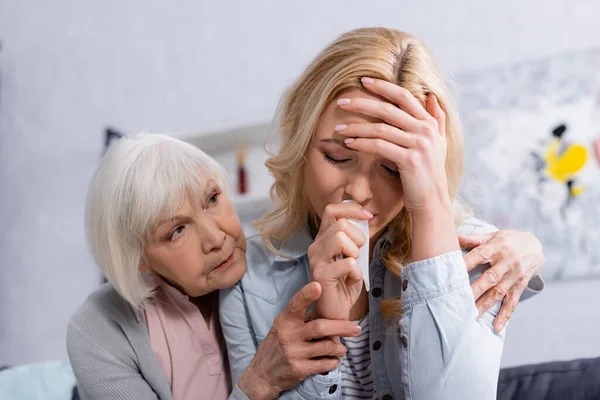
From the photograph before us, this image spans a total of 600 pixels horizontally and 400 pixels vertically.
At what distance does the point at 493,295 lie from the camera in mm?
989

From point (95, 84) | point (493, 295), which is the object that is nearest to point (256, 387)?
→ point (493, 295)

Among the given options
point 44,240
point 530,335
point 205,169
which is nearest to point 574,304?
point 530,335

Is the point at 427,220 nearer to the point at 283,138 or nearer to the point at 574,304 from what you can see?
the point at 283,138

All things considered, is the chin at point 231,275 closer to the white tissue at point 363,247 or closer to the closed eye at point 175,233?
the closed eye at point 175,233

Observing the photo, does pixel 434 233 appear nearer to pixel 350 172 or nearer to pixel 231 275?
pixel 350 172

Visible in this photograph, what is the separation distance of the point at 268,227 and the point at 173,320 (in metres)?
0.31

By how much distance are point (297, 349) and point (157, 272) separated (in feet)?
1.42

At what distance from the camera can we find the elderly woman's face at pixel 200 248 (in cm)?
112

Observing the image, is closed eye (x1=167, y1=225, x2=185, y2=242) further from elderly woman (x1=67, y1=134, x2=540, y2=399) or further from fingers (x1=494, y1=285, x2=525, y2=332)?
fingers (x1=494, y1=285, x2=525, y2=332)

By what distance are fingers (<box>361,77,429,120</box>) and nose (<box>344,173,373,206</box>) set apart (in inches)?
5.1

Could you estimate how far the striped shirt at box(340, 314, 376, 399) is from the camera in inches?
43.9

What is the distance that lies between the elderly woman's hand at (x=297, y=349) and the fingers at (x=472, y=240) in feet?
0.90

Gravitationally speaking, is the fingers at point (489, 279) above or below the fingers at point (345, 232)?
below

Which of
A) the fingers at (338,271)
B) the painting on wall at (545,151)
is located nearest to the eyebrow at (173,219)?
the fingers at (338,271)
